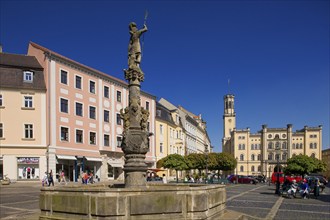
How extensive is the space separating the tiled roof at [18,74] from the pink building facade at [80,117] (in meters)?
0.81

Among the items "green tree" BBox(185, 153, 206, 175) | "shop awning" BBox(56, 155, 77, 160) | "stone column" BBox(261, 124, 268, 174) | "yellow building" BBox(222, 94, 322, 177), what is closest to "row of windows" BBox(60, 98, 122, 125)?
"shop awning" BBox(56, 155, 77, 160)

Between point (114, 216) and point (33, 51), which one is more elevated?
point (33, 51)

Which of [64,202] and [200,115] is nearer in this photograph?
[64,202]

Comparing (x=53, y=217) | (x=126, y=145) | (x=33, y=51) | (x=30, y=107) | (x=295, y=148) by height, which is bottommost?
(x=295, y=148)

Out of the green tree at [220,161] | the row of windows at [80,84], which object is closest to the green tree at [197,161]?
the green tree at [220,161]

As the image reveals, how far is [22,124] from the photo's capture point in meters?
33.2

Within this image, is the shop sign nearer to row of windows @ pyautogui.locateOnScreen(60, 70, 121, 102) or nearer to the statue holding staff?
row of windows @ pyautogui.locateOnScreen(60, 70, 121, 102)

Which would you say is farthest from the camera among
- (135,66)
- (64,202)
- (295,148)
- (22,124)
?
(295,148)

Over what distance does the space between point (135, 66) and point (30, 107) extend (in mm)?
25855

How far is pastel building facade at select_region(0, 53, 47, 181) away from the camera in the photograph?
Result: 3222 cm

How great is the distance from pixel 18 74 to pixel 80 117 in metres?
8.58

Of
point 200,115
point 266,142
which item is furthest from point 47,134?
point 266,142

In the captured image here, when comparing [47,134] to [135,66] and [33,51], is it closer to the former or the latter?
[33,51]

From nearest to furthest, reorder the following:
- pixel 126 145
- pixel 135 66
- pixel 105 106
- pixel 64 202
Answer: pixel 64 202 < pixel 126 145 < pixel 135 66 < pixel 105 106
